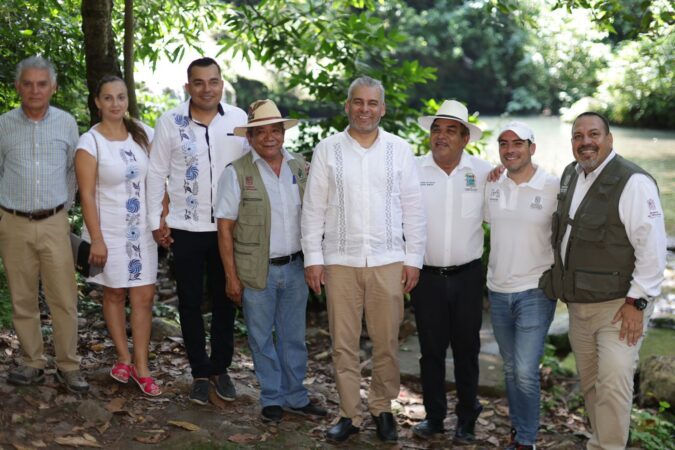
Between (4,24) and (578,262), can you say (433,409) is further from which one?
(4,24)

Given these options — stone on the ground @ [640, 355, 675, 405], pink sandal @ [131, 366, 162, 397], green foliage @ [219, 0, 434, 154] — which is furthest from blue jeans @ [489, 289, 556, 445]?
green foliage @ [219, 0, 434, 154]

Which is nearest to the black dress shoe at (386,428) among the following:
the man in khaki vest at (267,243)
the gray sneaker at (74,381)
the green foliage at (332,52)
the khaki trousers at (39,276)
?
the man in khaki vest at (267,243)

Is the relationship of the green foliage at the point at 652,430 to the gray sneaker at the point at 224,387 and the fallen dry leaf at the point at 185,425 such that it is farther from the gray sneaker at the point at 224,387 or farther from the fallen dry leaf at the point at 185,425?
the fallen dry leaf at the point at 185,425

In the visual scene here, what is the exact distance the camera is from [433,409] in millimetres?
4684

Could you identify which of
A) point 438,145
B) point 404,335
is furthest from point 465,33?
point 438,145

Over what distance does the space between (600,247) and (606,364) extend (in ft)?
1.94

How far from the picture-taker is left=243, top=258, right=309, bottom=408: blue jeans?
430cm

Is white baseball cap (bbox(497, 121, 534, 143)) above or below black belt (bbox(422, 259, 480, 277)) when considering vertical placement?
above

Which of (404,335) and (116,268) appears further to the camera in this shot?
(404,335)

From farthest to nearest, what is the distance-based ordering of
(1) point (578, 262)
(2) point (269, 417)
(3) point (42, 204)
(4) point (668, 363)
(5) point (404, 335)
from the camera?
(5) point (404, 335)
(4) point (668, 363)
(2) point (269, 417)
(3) point (42, 204)
(1) point (578, 262)

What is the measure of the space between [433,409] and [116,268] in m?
2.05

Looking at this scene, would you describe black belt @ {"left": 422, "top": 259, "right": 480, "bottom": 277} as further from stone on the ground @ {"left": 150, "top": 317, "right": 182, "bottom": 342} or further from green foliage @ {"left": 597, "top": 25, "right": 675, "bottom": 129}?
green foliage @ {"left": 597, "top": 25, "right": 675, "bottom": 129}

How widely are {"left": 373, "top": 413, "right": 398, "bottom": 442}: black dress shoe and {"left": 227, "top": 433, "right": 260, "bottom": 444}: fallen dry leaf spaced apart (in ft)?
2.33

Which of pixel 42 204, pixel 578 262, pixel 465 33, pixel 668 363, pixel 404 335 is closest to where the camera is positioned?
pixel 578 262
